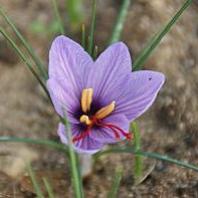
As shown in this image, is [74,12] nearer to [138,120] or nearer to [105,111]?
[138,120]

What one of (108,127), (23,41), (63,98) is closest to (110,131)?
(108,127)

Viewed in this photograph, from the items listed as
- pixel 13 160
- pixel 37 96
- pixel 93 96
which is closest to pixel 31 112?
pixel 37 96

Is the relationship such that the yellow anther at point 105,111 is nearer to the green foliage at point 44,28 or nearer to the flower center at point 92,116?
the flower center at point 92,116

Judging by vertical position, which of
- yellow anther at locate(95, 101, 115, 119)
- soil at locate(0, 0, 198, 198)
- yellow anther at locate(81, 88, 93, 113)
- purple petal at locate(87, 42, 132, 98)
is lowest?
soil at locate(0, 0, 198, 198)

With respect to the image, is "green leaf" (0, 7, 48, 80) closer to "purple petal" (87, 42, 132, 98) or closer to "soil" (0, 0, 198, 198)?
"purple petal" (87, 42, 132, 98)

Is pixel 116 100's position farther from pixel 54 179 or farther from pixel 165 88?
pixel 165 88

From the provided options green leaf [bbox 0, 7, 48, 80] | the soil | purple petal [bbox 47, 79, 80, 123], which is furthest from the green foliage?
purple petal [bbox 47, 79, 80, 123]

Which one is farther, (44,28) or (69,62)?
(44,28)
